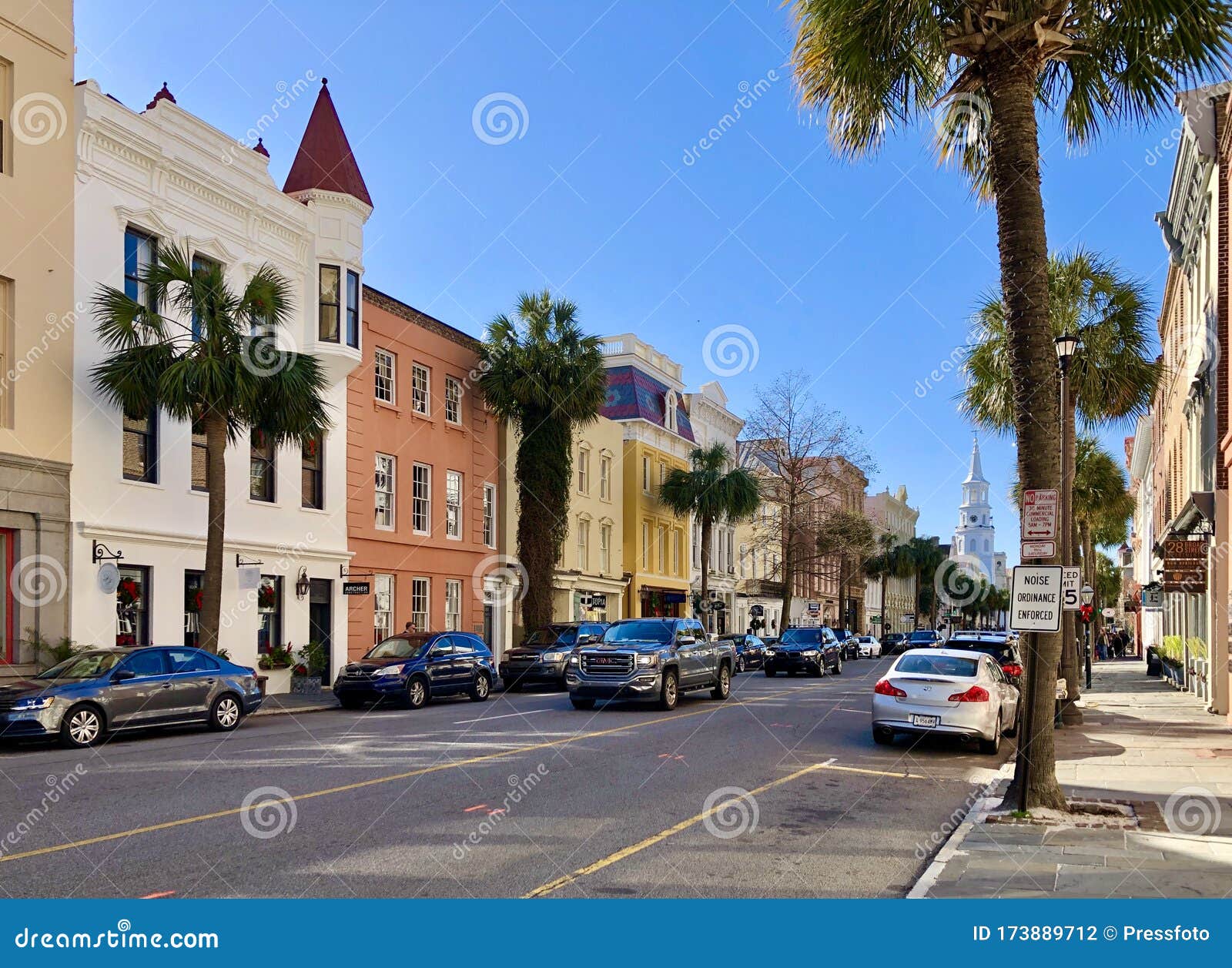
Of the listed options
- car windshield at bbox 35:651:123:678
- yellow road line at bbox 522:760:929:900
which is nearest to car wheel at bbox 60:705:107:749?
car windshield at bbox 35:651:123:678

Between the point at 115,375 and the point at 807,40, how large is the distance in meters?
15.1

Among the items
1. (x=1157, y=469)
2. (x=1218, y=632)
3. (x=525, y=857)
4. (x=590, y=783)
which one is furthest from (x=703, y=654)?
(x=1157, y=469)

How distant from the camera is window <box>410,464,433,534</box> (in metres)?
33.9

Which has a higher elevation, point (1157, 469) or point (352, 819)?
point (1157, 469)

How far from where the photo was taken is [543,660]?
29781mm

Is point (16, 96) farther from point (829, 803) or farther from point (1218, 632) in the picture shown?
point (1218, 632)

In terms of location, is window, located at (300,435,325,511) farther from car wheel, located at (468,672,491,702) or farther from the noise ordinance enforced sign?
the noise ordinance enforced sign

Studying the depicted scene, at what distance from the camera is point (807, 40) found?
461 inches

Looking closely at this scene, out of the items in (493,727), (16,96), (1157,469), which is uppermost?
(16,96)

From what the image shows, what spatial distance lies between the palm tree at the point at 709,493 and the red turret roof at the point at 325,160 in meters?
26.7

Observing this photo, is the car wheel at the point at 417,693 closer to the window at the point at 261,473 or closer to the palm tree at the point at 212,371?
Result: the palm tree at the point at 212,371
